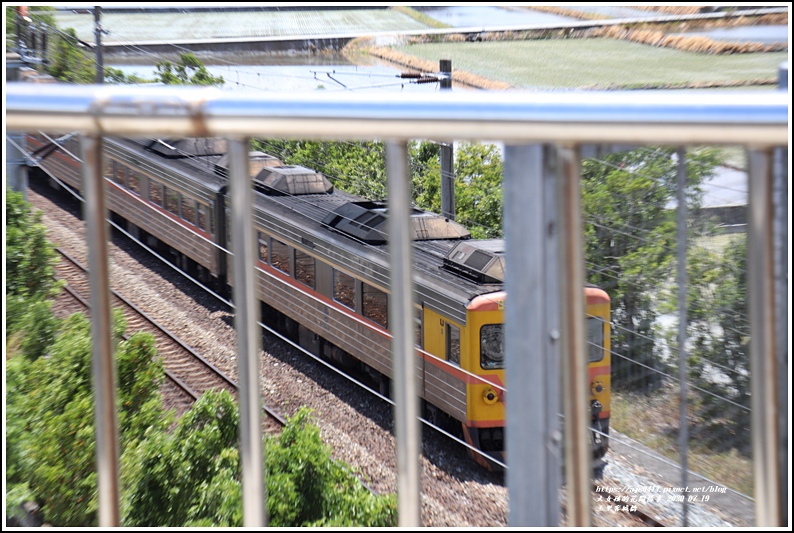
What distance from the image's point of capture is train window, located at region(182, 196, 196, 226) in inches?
487

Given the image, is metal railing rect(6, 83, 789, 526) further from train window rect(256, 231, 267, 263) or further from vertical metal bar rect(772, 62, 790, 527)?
train window rect(256, 231, 267, 263)

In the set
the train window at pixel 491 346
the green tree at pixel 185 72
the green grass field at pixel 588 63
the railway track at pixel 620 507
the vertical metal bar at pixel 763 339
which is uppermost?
the green tree at pixel 185 72

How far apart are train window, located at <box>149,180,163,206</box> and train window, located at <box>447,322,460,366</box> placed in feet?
19.9

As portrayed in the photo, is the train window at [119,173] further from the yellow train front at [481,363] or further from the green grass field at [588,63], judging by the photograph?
the yellow train front at [481,363]

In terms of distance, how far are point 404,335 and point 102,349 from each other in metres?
0.36

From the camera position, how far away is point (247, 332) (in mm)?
1010

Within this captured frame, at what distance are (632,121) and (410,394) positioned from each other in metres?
0.36

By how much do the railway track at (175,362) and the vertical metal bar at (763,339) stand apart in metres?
7.65

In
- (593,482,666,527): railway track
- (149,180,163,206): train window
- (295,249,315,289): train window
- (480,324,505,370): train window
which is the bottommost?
(593,482,666,527): railway track

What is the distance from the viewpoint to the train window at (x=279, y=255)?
10.5 m

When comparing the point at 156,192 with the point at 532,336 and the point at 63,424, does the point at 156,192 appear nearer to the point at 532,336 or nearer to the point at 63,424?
the point at 63,424

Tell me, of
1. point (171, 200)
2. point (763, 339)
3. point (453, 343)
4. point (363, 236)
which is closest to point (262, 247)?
point (363, 236)

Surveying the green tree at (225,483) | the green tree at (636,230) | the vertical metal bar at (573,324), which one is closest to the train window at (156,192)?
the green tree at (225,483)

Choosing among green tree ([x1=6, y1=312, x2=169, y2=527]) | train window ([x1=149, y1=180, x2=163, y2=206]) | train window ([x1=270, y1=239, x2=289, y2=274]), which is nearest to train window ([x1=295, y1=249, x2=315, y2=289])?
train window ([x1=270, y1=239, x2=289, y2=274])
